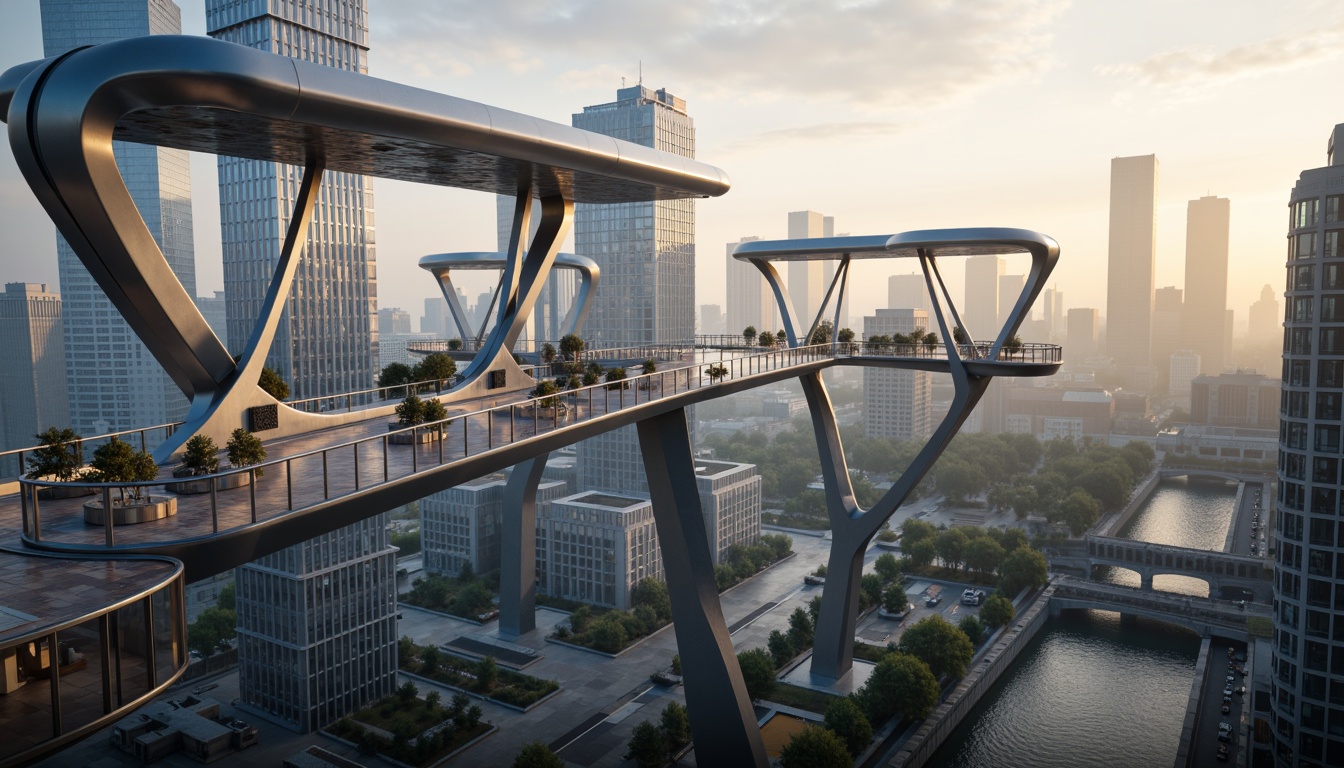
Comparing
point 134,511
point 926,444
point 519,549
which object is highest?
point 134,511

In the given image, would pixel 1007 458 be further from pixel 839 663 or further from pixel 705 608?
pixel 705 608

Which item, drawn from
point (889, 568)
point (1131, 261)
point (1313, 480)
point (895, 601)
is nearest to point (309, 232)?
point (895, 601)

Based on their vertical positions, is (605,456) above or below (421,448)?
below

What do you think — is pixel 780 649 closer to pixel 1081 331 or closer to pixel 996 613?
pixel 996 613

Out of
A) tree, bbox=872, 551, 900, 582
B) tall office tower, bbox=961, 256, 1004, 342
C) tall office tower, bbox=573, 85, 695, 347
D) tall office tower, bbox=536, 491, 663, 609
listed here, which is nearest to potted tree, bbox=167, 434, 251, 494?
tall office tower, bbox=536, 491, 663, 609

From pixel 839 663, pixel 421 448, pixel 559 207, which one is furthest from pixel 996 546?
pixel 421 448

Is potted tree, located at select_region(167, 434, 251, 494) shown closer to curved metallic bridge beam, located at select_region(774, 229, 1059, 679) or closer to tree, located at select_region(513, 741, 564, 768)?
tree, located at select_region(513, 741, 564, 768)

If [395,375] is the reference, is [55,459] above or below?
below
